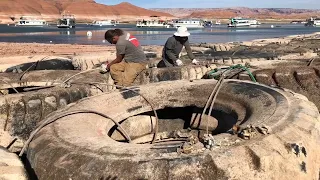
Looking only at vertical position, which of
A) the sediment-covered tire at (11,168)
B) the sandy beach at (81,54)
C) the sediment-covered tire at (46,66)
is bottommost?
the sandy beach at (81,54)

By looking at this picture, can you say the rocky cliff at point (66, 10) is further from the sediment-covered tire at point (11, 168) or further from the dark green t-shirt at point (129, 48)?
the sediment-covered tire at point (11, 168)

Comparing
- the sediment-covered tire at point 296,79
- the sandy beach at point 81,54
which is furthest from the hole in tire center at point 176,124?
the sandy beach at point 81,54

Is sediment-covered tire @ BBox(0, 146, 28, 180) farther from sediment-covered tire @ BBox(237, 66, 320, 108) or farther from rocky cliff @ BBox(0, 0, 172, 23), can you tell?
rocky cliff @ BBox(0, 0, 172, 23)

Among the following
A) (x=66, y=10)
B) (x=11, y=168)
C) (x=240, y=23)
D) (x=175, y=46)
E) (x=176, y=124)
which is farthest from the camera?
(x=66, y=10)

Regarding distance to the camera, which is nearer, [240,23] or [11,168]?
[11,168]

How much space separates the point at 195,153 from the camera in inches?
116

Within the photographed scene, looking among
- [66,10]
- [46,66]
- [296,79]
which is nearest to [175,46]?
[296,79]

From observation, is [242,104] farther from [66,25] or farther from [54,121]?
[66,25]

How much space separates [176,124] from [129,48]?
67.8 inches

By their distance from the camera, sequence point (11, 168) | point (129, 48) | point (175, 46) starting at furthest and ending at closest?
point (175, 46) → point (129, 48) → point (11, 168)

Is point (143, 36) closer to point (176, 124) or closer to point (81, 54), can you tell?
point (81, 54)

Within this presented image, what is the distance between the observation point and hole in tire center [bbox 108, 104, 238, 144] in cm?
534

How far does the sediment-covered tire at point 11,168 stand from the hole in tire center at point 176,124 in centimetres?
163

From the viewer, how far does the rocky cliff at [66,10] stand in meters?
147
